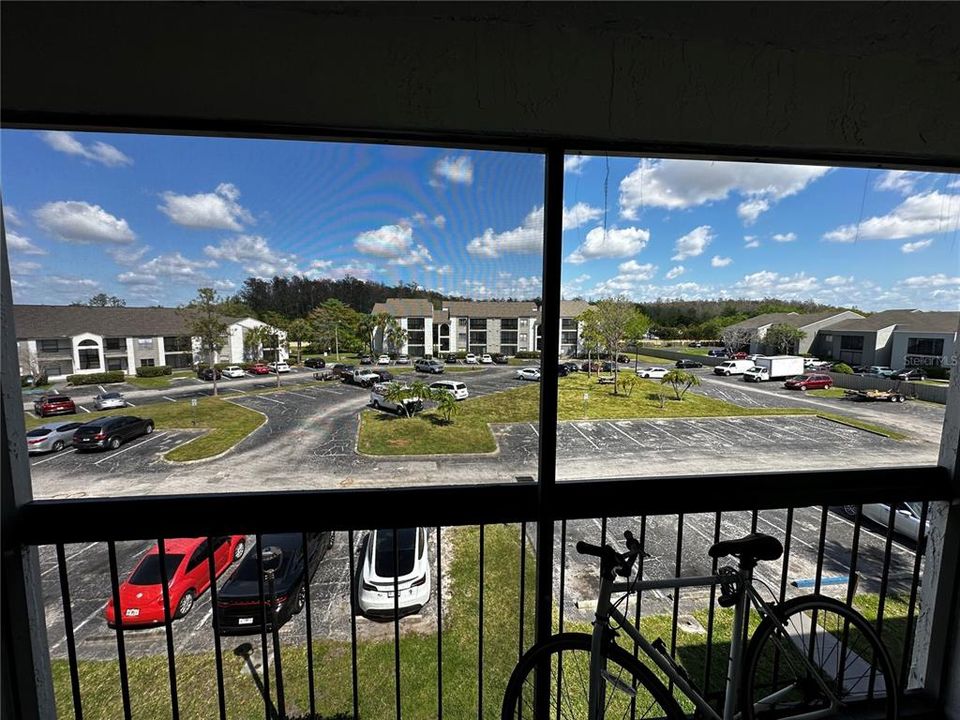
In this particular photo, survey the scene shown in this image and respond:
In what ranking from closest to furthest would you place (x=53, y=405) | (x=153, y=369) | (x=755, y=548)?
(x=755, y=548), (x=53, y=405), (x=153, y=369)

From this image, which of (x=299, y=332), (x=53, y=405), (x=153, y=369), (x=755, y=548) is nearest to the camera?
(x=755, y=548)

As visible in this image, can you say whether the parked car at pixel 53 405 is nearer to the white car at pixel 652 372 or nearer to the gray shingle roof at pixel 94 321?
the gray shingle roof at pixel 94 321

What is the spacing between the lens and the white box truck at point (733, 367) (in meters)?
1.63

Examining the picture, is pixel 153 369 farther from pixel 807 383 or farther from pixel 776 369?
pixel 807 383

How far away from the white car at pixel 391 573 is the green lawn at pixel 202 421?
658 mm

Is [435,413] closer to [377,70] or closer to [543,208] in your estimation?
[543,208]

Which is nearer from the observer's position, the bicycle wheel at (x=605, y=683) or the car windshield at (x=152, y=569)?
the bicycle wheel at (x=605, y=683)

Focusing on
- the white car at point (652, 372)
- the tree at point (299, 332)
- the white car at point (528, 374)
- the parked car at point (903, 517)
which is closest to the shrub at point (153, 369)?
the tree at point (299, 332)

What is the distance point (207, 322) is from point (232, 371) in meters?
0.20

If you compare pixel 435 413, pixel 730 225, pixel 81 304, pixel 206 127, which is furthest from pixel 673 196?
pixel 81 304

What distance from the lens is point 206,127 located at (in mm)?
1223

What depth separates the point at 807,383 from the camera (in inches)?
65.6

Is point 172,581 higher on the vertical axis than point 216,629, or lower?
higher

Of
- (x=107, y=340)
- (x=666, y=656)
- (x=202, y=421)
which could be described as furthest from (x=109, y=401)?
(x=666, y=656)
